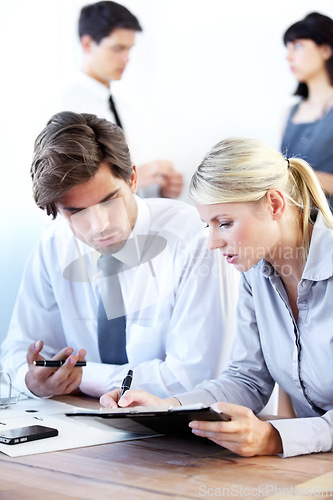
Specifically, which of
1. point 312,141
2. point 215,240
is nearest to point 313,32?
point 312,141

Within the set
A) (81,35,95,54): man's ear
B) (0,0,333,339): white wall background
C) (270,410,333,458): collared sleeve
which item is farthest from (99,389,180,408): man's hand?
(81,35,95,54): man's ear

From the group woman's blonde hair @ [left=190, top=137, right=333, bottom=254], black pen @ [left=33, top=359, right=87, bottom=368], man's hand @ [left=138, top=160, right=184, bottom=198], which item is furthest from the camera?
man's hand @ [left=138, top=160, right=184, bottom=198]

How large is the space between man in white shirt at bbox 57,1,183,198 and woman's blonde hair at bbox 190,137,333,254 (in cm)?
120

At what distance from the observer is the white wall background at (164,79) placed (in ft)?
7.83

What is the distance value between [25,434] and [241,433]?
43 cm

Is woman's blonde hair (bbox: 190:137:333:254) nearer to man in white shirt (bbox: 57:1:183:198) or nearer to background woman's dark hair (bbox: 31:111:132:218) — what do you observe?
background woman's dark hair (bbox: 31:111:132:218)

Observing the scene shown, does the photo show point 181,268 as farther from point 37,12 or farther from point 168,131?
point 37,12

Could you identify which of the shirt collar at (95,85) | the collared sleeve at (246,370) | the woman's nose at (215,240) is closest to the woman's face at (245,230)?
the woman's nose at (215,240)

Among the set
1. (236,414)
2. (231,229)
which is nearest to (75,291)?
(231,229)

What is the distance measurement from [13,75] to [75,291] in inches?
43.0

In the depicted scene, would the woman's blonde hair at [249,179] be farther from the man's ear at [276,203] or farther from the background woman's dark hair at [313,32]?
the background woman's dark hair at [313,32]

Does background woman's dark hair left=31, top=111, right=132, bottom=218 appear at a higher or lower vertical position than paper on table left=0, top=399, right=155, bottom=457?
higher

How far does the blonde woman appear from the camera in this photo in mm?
1353

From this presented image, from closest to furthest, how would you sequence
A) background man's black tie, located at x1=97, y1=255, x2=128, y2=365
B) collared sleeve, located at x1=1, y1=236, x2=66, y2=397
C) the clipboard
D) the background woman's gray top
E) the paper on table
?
the clipboard, the paper on table, background man's black tie, located at x1=97, y1=255, x2=128, y2=365, collared sleeve, located at x1=1, y1=236, x2=66, y2=397, the background woman's gray top
